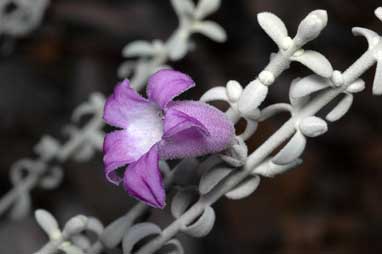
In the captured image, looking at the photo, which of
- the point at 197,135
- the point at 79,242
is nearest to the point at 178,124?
the point at 197,135

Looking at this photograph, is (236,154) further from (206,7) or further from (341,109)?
(206,7)

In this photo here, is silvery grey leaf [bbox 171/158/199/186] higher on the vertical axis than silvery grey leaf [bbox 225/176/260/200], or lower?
higher

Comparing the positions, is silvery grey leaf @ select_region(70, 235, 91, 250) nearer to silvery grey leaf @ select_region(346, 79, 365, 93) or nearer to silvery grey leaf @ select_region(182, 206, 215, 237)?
silvery grey leaf @ select_region(182, 206, 215, 237)

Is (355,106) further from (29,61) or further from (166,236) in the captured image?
(166,236)

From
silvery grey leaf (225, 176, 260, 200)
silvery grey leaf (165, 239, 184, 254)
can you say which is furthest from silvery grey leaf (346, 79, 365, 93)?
silvery grey leaf (165, 239, 184, 254)

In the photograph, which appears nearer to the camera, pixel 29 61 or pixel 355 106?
pixel 29 61

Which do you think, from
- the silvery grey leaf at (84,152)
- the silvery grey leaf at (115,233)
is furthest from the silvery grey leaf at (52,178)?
the silvery grey leaf at (115,233)

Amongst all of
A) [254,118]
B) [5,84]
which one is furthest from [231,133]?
[5,84]
